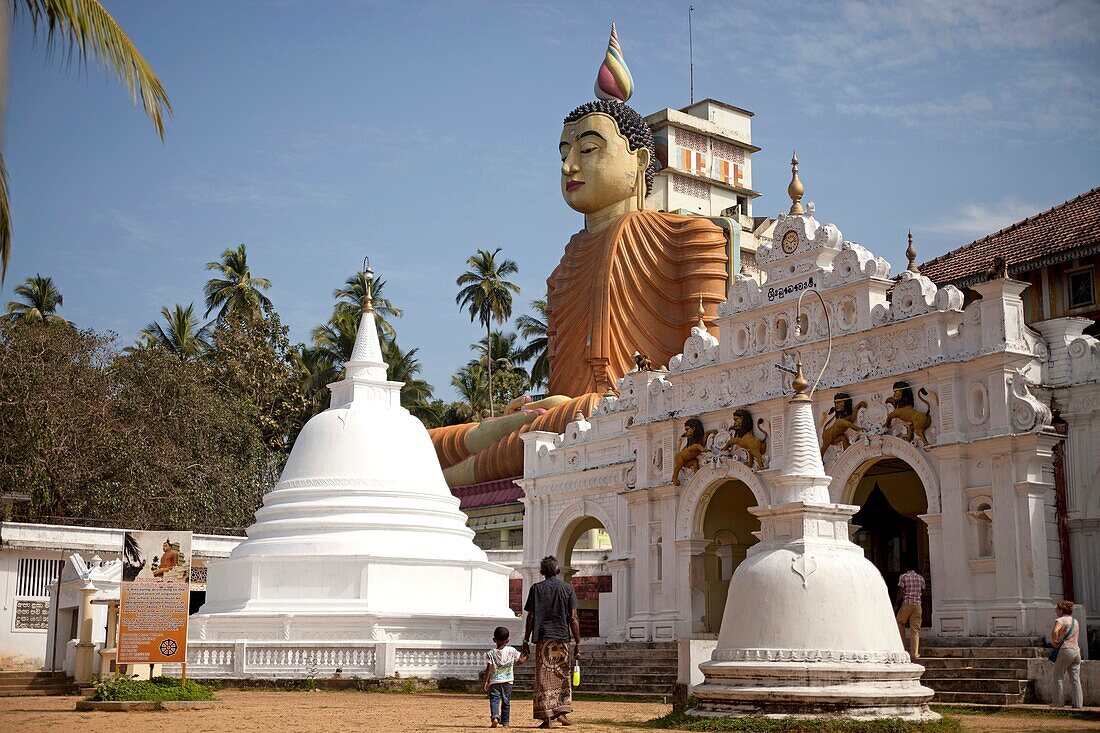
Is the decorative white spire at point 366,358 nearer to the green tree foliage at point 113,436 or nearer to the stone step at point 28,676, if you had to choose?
the stone step at point 28,676

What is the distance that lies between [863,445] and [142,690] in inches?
540

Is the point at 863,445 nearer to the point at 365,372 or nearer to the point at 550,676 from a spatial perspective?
the point at 550,676

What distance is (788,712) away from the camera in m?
13.9

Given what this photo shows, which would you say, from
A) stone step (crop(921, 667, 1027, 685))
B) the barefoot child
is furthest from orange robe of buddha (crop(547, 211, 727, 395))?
the barefoot child

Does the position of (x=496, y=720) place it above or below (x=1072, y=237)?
below

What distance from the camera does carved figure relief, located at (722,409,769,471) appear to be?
27.2m

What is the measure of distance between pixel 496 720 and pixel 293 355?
42.3m

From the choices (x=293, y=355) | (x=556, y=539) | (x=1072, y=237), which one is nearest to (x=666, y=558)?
(x=556, y=539)

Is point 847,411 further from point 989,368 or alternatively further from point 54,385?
point 54,385

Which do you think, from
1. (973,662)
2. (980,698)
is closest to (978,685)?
(980,698)

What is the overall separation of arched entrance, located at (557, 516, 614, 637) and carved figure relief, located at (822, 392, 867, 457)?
8166 mm

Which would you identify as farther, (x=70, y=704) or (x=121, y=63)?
(x=70, y=704)

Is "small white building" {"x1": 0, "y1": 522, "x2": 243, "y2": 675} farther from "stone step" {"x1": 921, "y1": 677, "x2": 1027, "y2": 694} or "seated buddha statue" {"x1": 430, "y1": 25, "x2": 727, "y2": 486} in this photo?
"stone step" {"x1": 921, "y1": 677, "x2": 1027, "y2": 694}

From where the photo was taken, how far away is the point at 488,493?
4269cm
